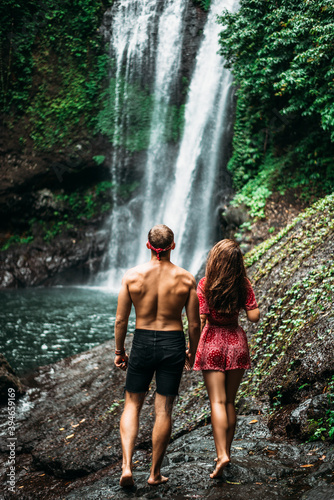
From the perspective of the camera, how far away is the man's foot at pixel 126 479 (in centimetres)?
283

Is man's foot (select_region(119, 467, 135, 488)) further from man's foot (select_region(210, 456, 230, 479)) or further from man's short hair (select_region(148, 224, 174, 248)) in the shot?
man's short hair (select_region(148, 224, 174, 248))

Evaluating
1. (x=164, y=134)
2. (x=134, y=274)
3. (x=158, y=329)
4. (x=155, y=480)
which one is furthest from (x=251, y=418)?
(x=164, y=134)

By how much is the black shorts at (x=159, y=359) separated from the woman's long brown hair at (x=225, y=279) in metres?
0.39

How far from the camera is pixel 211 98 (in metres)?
17.9

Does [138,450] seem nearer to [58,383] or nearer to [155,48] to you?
[58,383]

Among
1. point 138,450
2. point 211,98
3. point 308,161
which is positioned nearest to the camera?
point 138,450

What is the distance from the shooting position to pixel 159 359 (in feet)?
9.90

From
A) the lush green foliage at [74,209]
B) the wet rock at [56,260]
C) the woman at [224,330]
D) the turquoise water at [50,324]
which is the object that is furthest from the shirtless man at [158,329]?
the lush green foliage at [74,209]

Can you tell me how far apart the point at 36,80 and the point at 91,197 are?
616 centimetres

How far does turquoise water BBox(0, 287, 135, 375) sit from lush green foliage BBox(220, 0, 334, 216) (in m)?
6.06

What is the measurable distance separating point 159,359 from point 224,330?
0.56 m

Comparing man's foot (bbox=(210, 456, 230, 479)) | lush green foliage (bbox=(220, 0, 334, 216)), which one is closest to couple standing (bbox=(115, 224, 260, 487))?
man's foot (bbox=(210, 456, 230, 479))

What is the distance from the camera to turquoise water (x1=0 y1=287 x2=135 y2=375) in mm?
8844

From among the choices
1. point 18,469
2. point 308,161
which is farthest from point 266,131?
point 18,469
